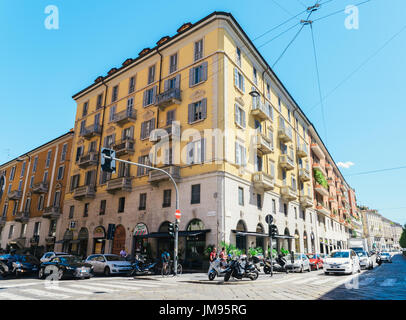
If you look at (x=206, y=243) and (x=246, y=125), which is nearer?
(x=206, y=243)

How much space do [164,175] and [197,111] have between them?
19.6ft

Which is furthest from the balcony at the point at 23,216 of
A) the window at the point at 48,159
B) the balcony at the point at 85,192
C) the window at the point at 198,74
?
the window at the point at 198,74

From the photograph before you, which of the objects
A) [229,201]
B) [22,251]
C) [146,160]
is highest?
[146,160]

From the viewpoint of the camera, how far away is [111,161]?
1365 cm

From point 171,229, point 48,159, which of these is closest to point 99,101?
point 48,159

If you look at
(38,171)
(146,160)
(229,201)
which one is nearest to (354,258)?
(229,201)

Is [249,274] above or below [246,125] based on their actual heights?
below

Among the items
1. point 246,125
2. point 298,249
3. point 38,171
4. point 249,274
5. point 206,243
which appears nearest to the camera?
point 249,274

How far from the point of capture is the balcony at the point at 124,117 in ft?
92.9

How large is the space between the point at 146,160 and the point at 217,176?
27.1 ft

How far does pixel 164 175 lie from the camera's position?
22547 millimetres

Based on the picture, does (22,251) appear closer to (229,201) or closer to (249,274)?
(229,201)

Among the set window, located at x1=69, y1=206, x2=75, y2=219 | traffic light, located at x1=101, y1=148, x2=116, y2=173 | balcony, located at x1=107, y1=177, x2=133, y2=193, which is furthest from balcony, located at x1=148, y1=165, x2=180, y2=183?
window, located at x1=69, y1=206, x2=75, y2=219

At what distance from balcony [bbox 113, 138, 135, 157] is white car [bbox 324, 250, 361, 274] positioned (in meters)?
19.0
